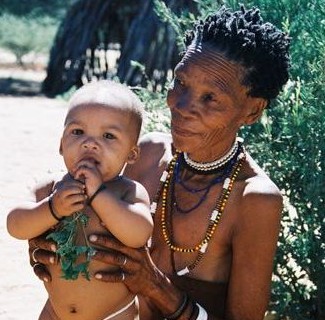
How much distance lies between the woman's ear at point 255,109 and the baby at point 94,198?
1.34 ft

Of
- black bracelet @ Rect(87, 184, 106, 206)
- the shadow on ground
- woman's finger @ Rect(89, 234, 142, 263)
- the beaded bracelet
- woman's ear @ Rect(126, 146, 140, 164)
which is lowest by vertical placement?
the shadow on ground

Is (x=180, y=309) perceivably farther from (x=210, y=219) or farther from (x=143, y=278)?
(x=210, y=219)

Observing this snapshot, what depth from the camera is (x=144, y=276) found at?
110 inches

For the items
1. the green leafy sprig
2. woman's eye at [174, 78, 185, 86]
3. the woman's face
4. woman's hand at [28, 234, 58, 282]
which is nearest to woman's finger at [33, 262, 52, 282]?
woman's hand at [28, 234, 58, 282]

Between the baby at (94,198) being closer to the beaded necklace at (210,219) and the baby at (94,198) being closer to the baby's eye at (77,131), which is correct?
the baby's eye at (77,131)

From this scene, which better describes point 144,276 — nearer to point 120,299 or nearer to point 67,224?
point 120,299

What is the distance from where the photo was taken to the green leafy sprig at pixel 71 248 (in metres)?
2.65

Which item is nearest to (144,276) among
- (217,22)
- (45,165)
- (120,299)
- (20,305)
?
(120,299)

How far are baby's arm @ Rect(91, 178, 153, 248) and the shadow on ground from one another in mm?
12076

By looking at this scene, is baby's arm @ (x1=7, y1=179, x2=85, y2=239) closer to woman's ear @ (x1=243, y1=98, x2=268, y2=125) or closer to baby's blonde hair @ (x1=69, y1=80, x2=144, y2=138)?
baby's blonde hair @ (x1=69, y1=80, x2=144, y2=138)

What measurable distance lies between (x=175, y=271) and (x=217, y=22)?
0.92m

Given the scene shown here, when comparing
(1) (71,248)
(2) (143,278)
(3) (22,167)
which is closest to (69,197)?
(1) (71,248)

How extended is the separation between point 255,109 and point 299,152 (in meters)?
0.81

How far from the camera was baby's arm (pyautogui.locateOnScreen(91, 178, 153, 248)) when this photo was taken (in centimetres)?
266
